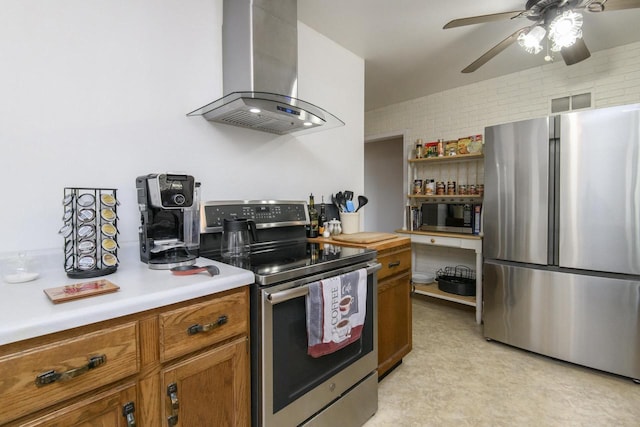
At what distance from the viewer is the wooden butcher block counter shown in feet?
6.26

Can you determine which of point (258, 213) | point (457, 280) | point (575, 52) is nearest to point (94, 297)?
point (258, 213)

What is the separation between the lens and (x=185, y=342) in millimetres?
958

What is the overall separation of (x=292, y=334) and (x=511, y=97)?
3.50 meters

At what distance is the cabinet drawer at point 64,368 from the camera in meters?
0.67

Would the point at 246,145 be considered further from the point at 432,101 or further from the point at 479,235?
the point at 432,101

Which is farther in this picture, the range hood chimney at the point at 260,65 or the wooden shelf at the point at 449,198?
the wooden shelf at the point at 449,198

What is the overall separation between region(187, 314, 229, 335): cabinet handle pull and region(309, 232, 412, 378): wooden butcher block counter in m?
1.02

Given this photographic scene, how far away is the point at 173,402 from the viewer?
0.93 meters

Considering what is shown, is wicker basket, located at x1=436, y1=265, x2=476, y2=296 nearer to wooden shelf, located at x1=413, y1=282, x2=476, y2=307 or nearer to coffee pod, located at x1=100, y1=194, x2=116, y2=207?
wooden shelf, located at x1=413, y1=282, x2=476, y2=307

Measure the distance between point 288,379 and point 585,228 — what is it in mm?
2293

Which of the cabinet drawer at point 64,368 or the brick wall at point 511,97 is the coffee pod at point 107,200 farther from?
the brick wall at point 511,97

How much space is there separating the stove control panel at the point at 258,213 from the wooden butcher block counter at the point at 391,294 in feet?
0.81

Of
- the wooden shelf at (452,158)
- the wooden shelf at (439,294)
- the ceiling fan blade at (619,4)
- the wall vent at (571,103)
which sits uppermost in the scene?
the ceiling fan blade at (619,4)

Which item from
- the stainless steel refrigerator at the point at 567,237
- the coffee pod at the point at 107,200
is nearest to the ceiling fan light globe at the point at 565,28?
the stainless steel refrigerator at the point at 567,237
